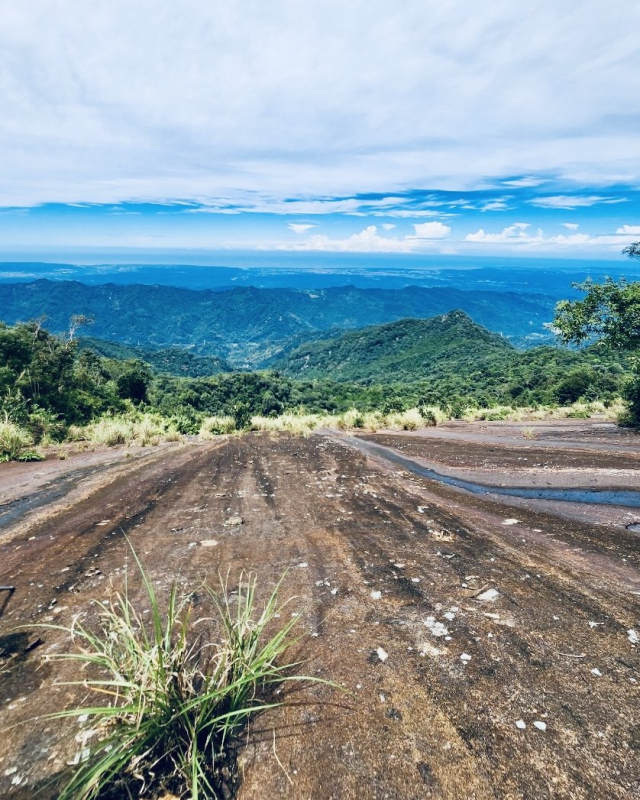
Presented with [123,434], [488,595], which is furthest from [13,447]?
[488,595]

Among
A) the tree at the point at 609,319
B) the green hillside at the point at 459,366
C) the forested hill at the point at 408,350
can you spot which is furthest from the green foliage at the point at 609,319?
the forested hill at the point at 408,350

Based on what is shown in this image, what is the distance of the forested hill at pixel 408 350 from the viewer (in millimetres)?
116625

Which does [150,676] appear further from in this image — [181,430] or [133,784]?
[181,430]

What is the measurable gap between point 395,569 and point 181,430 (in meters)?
13.2

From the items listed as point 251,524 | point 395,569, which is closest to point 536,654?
point 395,569

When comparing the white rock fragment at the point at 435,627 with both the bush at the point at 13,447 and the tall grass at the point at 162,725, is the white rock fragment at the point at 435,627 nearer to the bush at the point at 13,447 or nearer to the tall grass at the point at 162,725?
the tall grass at the point at 162,725

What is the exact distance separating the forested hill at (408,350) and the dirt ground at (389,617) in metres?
85.1

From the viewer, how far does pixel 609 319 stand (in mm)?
14531

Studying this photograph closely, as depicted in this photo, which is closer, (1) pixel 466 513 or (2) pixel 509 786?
(2) pixel 509 786

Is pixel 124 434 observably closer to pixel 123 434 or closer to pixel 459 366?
pixel 123 434

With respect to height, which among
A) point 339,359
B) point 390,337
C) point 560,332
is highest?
point 560,332

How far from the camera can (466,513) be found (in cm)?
637

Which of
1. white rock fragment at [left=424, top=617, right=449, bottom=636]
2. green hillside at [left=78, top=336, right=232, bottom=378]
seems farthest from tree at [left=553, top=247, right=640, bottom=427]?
green hillside at [left=78, top=336, right=232, bottom=378]

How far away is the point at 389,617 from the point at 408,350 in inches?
5876
